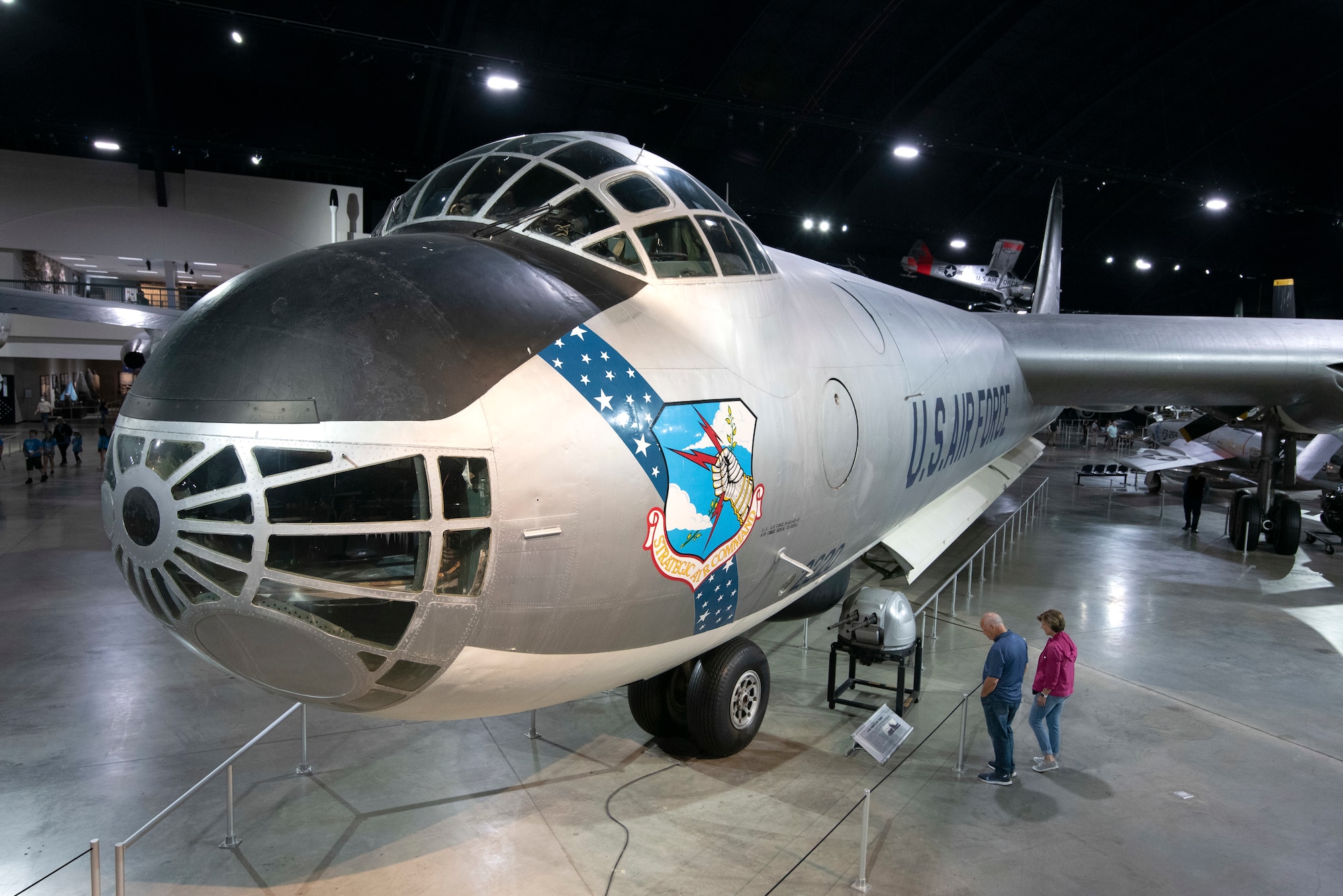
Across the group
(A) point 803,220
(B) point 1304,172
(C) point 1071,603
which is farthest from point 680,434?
(B) point 1304,172

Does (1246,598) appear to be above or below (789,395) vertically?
below

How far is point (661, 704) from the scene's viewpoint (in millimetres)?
7004

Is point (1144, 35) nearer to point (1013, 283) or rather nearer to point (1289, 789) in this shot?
point (1013, 283)

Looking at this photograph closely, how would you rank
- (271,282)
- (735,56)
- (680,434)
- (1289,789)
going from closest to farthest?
1. (271,282)
2. (680,434)
3. (1289,789)
4. (735,56)

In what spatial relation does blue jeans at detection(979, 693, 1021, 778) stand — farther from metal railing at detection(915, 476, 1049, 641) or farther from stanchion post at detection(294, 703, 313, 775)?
stanchion post at detection(294, 703, 313, 775)

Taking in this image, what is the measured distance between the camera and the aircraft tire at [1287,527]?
15.9 m

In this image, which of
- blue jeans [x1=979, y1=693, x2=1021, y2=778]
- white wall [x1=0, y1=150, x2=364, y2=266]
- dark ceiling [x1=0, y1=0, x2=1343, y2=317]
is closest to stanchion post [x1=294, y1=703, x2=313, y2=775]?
blue jeans [x1=979, y1=693, x2=1021, y2=778]

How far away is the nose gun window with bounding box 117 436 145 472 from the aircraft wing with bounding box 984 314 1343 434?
1189 centimetres

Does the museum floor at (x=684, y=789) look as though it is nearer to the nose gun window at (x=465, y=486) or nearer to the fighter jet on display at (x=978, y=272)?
the nose gun window at (x=465, y=486)

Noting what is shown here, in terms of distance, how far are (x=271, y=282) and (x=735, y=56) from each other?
1008 inches

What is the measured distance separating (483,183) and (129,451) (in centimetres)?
266

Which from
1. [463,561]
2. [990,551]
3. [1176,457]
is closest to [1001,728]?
[463,561]

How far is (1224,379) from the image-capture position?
1292 centimetres

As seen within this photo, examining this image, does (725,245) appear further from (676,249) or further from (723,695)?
(723,695)
